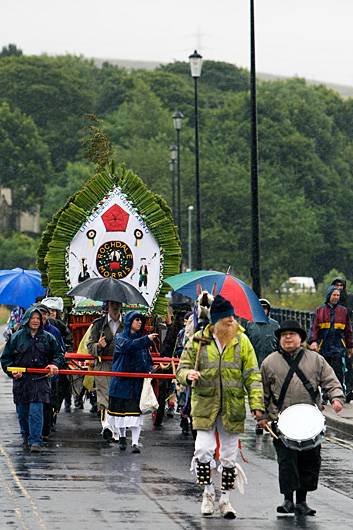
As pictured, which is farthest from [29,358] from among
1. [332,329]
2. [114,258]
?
[332,329]

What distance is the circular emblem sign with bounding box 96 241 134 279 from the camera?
2292cm

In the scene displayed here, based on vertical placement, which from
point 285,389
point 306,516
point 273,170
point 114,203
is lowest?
point 306,516

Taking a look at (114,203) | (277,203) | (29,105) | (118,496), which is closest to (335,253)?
(277,203)

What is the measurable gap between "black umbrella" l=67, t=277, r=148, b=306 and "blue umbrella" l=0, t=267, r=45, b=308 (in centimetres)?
446

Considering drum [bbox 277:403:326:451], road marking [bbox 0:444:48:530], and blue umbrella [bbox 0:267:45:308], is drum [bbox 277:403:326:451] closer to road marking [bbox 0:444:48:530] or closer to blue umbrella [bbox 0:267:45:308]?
road marking [bbox 0:444:48:530]

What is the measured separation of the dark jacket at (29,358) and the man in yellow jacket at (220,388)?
4.60 meters

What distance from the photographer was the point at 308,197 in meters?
111

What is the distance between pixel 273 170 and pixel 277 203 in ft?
25.8

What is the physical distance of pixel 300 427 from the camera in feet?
43.1

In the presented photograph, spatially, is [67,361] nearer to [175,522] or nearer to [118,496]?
[118,496]

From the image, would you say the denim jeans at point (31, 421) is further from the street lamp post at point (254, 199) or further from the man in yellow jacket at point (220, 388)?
the street lamp post at point (254, 199)

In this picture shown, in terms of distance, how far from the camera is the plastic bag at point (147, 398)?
18.7 metres

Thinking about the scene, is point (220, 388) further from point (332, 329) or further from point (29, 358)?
point (332, 329)

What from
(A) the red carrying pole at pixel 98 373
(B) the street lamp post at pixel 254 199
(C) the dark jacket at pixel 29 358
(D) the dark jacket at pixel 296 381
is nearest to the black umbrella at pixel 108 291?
(A) the red carrying pole at pixel 98 373
